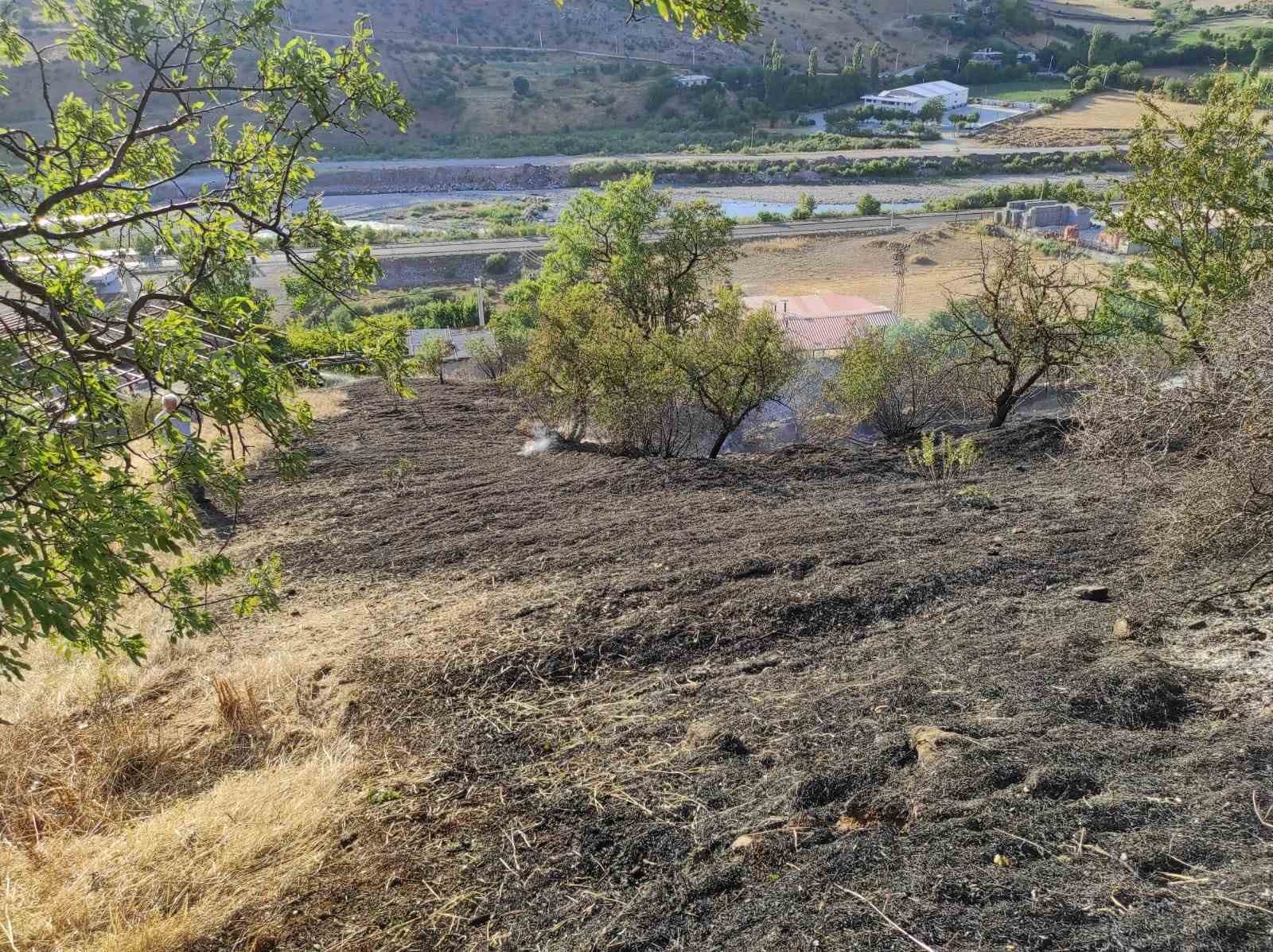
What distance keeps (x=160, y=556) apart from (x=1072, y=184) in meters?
13.3

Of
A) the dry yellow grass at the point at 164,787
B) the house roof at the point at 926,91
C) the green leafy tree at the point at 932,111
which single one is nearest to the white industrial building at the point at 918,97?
the house roof at the point at 926,91

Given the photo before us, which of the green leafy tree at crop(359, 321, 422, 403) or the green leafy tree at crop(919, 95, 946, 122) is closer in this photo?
the green leafy tree at crop(359, 321, 422, 403)

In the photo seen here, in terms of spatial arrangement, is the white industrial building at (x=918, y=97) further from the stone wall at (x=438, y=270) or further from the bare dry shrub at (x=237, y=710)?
the bare dry shrub at (x=237, y=710)

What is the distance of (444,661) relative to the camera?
17.3 ft

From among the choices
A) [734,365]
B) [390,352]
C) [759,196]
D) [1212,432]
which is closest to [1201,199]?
[734,365]

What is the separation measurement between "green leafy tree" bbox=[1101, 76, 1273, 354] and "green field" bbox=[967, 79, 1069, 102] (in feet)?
295

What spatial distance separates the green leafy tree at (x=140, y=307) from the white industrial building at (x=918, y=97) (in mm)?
95684

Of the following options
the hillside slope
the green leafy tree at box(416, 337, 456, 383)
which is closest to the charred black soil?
the green leafy tree at box(416, 337, 456, 383)

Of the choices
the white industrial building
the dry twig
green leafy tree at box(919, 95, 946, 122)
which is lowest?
the dry twig

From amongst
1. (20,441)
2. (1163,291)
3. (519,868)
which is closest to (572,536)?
(519,868)

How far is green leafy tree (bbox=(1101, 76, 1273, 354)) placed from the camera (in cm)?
→ 1034

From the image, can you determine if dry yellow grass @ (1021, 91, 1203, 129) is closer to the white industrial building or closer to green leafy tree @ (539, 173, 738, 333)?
the white industrial building

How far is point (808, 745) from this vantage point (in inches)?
159

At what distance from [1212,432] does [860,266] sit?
1653 inches
